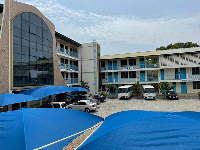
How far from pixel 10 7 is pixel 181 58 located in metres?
31.6

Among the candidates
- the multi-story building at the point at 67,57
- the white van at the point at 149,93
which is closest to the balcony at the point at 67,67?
the multi-story building at the point at 67,57

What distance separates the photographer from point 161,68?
32.8 m

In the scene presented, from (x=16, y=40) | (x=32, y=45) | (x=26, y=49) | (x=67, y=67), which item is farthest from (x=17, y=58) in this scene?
(x=67, y=67)

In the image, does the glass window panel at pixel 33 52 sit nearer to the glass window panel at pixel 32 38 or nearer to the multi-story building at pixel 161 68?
the glass window panel at pixel 32 38

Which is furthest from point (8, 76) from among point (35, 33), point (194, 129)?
point (194, 129)

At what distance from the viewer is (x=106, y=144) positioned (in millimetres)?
3182

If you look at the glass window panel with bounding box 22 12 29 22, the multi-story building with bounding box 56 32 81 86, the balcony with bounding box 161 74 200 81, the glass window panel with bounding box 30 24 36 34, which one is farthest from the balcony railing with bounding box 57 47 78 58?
the balcony with bounding box 161 74 200 81

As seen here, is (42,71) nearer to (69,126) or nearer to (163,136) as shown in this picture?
(69,126)

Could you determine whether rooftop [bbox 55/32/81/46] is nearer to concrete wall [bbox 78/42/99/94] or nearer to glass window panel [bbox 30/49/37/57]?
concrete wall [bbox 78/42/99/94]

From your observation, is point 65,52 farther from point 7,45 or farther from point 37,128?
point 37,128

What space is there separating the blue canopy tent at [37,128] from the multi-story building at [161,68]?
98.3 ft

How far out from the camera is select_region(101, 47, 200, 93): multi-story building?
1245 inches

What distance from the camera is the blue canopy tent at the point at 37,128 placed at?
12.7 feet

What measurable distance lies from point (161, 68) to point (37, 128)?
32189mm
